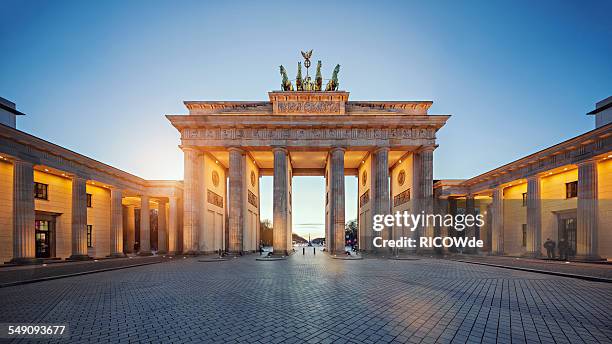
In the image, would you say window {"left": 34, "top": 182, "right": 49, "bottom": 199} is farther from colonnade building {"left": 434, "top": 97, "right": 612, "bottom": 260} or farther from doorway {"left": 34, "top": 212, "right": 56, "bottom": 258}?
colonnade building {"left": 434, "top": 97, "right": 612, "bottom": 260}

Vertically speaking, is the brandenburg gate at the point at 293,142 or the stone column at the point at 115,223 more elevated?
the brandenburg gate at the point at 293,142

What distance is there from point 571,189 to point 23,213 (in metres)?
39.9

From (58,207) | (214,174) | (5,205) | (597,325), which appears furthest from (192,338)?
(214,174)

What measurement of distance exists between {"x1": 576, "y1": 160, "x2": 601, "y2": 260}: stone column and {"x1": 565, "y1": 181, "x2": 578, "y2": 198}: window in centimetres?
315

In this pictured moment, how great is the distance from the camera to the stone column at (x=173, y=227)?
32500 millimetres

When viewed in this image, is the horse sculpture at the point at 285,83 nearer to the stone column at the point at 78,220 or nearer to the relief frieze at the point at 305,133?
the relief frieze at the point at 305,133

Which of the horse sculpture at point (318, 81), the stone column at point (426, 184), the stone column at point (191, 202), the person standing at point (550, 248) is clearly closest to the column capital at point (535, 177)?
the person standing at point (550, 248)

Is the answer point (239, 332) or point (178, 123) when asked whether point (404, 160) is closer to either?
point (178, 123)

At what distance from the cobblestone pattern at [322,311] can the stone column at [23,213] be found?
12.1 meters

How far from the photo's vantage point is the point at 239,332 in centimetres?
550

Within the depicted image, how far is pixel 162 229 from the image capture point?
121 feet

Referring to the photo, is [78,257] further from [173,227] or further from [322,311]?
[322,311]

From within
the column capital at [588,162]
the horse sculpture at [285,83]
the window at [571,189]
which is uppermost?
the horse sculpture at [285,83]

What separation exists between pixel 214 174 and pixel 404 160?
918 inches
